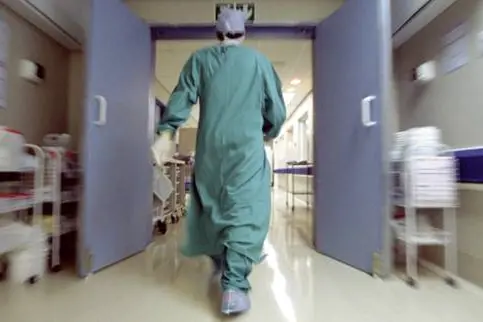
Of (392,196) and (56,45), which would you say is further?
(56,45)

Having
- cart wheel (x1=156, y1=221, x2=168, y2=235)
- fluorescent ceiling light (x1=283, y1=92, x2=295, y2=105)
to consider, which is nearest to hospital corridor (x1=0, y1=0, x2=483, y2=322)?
cart wheel (x1=156, y1=221, x2=168, y2=235)

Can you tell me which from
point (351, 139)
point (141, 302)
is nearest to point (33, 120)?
point (141, 302)

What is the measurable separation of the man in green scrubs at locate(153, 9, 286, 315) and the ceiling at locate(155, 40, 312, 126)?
2.06 metres

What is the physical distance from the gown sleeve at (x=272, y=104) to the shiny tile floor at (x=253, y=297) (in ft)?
2.88

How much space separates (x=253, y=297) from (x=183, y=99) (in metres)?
1.06

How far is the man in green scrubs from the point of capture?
5.16ft

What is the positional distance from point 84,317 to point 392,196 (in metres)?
1.84

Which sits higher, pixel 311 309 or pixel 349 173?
pixel 349 173

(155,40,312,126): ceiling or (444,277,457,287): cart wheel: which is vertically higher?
(155,40,312,126): ceiling

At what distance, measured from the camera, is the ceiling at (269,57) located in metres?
4.45

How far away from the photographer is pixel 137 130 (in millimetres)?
2676

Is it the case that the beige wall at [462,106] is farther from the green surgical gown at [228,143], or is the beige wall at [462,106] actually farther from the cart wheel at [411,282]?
the green surgical gown at [228,143]

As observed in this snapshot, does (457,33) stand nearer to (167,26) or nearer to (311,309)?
(311,309)

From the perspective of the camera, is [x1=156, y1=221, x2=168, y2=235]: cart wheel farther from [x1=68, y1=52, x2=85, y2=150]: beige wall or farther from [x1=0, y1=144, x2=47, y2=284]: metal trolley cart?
[x1=0, y1=144, x2=47, y2=284]: metal trolley cart
